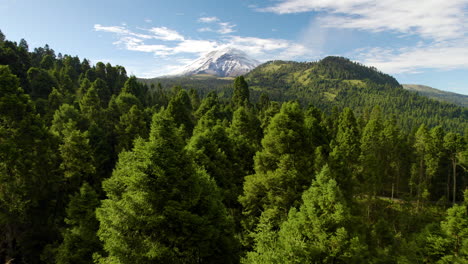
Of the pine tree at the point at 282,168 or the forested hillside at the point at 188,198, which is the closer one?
the forested hillside at the point at 188,198

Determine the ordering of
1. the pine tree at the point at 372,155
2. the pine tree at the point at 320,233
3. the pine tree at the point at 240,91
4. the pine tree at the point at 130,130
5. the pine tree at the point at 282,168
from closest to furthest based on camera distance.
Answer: the pine tree at the point at 320,233 < the pine tree at the point at 282,168 < the pine tree at the point at 130,130 < the pine tree at the point at 372,155 < the pine tree at the point at 240,91

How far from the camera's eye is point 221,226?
14414 millimetres

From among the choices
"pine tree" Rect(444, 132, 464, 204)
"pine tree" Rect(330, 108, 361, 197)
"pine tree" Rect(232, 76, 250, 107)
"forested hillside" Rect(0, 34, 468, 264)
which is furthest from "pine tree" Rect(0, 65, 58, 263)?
"pine tree" Rect(444, 132, 464, 204)

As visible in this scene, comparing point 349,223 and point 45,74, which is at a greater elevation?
point 45,74

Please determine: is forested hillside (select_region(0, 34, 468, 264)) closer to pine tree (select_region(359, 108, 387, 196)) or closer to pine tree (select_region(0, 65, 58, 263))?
pine tree (select_region(0, 65, 58, 263))

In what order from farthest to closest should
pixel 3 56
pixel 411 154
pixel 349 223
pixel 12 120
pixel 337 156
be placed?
pixel 411 154, pixel 3 56, pixel 337 156, pixel 12 120, pixel 349 223

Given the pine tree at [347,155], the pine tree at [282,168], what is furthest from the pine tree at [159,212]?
the pine tree at [347,155]

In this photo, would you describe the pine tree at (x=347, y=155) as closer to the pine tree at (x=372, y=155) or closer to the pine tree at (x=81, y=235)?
the pine tree at (x=372, y=155)

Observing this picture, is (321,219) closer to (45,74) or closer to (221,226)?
(221,226)

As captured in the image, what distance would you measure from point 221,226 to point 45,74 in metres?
53.6

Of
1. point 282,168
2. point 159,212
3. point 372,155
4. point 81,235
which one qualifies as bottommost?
point 81,235

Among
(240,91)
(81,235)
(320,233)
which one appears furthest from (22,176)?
(240,91)

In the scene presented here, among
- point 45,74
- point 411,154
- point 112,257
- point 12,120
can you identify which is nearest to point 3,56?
point 45,74

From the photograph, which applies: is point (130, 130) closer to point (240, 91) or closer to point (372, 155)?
point (372, 155)
